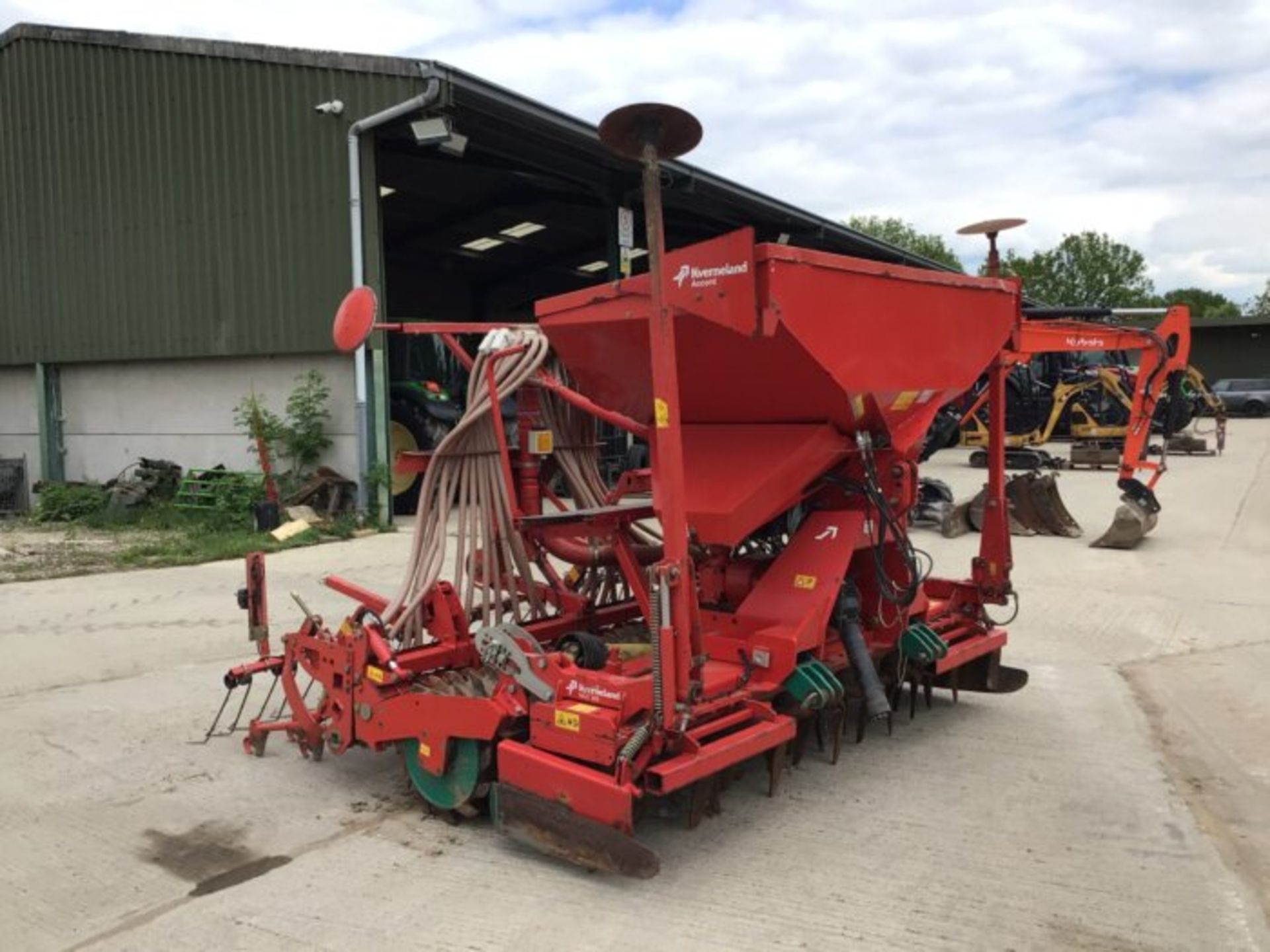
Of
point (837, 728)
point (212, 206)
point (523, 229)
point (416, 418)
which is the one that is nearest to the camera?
point (837, 728)

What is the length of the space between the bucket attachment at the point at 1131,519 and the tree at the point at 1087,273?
168ft

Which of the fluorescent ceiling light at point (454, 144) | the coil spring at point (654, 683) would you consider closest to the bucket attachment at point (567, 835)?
the coil spring at point (654, 683)

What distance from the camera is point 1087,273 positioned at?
58656 millimetres

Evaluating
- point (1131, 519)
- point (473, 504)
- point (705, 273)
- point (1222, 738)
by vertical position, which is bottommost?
point (1222, 738)

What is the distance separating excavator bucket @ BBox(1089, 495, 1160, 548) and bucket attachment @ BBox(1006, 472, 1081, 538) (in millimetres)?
810

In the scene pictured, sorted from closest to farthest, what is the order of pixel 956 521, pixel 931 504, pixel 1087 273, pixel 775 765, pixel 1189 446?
pixel 775 765
pixel 956 521
pixel 931 504
pixel 1189 446
pixel 1087 273

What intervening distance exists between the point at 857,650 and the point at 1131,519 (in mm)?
7157

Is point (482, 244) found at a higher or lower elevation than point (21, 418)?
higher

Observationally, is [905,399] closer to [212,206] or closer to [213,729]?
[213,729]

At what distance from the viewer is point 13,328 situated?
573 inches

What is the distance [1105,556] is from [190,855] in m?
8.78

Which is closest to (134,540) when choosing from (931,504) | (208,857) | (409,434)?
(409,434)

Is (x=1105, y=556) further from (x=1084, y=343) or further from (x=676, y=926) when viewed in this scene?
(x=676, y=926)

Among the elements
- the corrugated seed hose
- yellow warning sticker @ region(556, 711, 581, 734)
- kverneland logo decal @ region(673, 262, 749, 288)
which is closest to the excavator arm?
the corrugated seed hose
